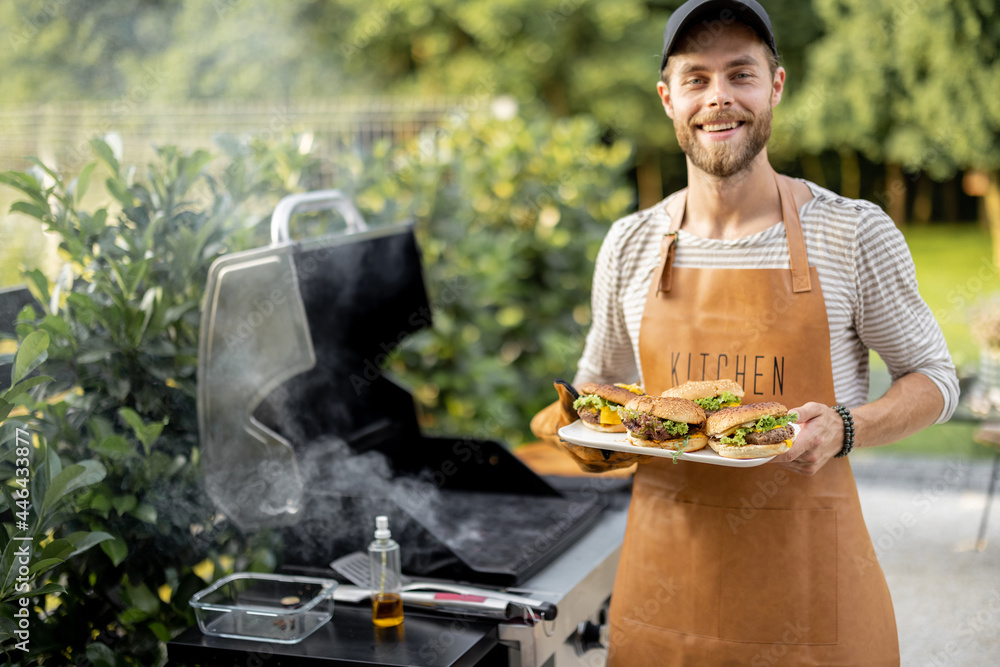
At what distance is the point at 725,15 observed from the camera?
1.92m

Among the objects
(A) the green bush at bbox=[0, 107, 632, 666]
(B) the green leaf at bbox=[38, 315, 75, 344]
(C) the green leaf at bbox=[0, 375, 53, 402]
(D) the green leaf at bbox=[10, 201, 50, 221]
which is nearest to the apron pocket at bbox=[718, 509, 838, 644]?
(A) the green bush at bbox=[0, 107, 632, 666]

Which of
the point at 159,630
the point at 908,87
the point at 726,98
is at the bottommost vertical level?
the point at 159,630

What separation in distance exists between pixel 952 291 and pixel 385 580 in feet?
39.3

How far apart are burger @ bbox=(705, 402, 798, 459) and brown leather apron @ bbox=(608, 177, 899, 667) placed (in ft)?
0.69

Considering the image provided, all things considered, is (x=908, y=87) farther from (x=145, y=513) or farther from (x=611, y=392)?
(x=145, y=513)

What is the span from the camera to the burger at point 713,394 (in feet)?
6.23

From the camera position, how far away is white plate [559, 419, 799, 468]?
1693mm

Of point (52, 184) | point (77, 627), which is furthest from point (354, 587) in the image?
point (52, 184)

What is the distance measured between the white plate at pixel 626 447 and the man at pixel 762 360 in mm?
55

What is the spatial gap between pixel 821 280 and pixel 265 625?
1.51m

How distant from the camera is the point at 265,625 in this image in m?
2.02

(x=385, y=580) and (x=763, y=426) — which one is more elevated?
(x=763, y=426)

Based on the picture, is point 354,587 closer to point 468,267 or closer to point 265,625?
point 265,625

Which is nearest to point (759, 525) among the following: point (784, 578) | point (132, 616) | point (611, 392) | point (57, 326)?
point (784, 578)
